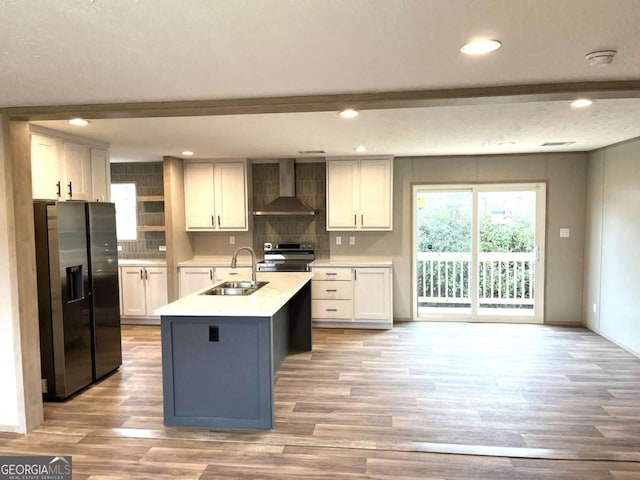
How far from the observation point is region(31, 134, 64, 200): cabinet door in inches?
146

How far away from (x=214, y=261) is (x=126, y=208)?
5.45 feet

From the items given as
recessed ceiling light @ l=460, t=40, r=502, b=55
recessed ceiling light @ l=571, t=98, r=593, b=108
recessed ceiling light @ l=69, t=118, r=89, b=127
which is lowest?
recessed ceiling light @ l=460, t=40, r=502, b=55

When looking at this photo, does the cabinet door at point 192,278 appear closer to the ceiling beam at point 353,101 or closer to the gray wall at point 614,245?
the ceiling beam at point 353,101

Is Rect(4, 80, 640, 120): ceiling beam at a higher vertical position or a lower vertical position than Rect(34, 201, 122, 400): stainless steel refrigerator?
higher

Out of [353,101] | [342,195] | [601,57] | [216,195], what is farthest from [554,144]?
[216,195]

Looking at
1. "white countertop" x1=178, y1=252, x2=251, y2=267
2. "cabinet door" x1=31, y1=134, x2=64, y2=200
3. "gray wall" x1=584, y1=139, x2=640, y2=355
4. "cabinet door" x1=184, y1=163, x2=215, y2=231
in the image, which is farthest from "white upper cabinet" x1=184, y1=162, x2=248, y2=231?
"gray wall" x1=584, y1=139, x2=640, y2=355

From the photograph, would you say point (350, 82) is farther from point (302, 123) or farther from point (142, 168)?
point (142, 168)

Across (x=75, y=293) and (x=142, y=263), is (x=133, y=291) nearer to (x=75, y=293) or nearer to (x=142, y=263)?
(x=142, y=263)

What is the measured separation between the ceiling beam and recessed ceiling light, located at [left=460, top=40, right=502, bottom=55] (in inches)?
23.1

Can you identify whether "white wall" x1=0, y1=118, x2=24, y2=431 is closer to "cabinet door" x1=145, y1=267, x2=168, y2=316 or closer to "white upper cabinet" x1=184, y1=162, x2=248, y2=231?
"cabinet door" x1=145, y1=267, x2=168, y2=316

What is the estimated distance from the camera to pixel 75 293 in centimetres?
383

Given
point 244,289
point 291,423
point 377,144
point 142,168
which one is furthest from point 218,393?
point 142,168

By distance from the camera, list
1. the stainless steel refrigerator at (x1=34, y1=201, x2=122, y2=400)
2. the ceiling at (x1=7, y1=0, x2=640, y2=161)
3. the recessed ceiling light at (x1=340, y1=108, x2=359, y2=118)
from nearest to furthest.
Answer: the ceiling at (x1=7, y1=0, x2=640, y2=161)
the recessed ceiling light at (x1=340, y1=108, x2=359, y2=118)
the stainless steel refrigerator at (x1=34, y1=201, x2=122, y2=400)

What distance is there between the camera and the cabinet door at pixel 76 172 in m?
4.11
